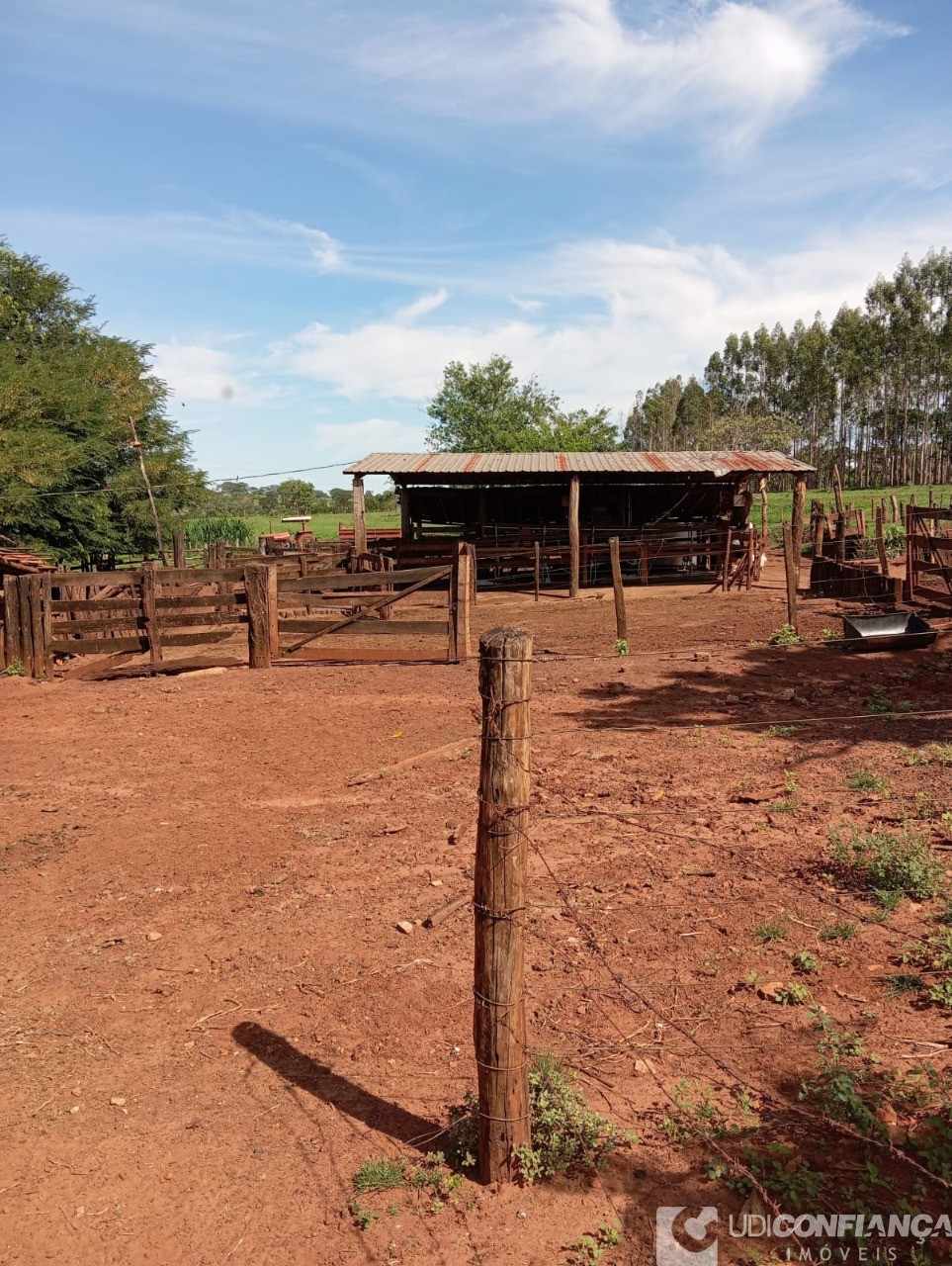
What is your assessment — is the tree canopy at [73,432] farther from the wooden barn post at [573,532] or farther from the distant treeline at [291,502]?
the distant treeline at [291,502]

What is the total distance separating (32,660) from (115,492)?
81.3ft

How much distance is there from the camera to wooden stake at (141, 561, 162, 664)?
481 inches

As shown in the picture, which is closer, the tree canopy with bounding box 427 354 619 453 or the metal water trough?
the metal water trough

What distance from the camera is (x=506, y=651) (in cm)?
295

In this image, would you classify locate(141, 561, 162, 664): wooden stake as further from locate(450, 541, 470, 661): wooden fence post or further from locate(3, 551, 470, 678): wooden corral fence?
locate(450, 541, 470, 661): wooden fence post

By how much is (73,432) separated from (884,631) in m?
28.0

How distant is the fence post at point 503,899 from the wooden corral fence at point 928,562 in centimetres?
1187

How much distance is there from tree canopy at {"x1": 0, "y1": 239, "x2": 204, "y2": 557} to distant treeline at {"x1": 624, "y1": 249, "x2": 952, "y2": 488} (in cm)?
3776

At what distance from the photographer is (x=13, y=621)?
12.0 m

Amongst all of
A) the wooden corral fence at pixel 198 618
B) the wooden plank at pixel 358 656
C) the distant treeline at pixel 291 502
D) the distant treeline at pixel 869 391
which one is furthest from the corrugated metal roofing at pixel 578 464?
the distant treeline at pixel 291 502

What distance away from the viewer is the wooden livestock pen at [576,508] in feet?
81.9

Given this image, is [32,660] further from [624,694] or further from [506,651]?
[506,651]

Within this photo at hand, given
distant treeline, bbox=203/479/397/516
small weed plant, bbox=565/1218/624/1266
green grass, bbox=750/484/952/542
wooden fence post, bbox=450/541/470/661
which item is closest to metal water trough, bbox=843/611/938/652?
wooden fence post, bbox=450/541/470/661

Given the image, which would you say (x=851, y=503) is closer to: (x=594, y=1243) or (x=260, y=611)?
(x=260, y=611)
